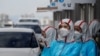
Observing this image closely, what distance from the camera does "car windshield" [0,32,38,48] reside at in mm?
12484

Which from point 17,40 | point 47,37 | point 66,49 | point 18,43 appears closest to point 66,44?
point 66,49

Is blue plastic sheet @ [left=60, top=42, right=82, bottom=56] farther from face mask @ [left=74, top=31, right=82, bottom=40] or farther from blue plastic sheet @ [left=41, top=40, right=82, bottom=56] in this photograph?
face mask @ [left=74, top=31, right=82, bottom=40]

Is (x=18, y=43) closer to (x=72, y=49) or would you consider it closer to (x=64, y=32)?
(x=64, y=32)

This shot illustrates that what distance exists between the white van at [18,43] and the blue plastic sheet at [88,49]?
487cm

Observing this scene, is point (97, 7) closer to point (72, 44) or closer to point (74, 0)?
point (74, 0)

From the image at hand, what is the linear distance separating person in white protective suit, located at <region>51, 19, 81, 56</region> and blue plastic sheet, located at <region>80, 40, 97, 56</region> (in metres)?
0.15

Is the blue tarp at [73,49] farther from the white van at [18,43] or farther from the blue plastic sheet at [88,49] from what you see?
the white van at [18,43]

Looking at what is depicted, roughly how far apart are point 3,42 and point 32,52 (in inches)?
45.7

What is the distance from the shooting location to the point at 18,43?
41.2 ft

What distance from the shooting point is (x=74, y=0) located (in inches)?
642

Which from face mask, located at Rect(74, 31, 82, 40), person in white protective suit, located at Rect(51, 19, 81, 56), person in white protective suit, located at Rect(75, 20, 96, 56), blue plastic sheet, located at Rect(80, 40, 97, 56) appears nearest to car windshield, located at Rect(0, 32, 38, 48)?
person in white protective suit, located at Rect(75, 20, 96, 56)

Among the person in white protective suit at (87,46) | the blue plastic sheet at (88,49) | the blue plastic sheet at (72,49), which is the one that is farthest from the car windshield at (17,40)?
the blue plastic sheet at (72,49)

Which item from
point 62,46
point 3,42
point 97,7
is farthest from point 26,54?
point 97,7

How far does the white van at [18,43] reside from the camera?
11742mm
